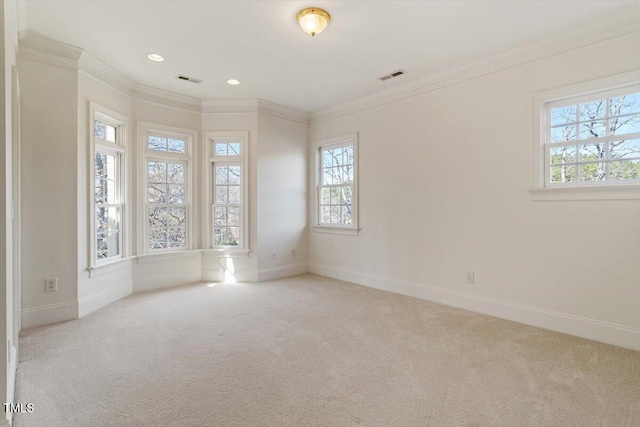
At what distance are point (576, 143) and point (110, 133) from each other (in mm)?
5266

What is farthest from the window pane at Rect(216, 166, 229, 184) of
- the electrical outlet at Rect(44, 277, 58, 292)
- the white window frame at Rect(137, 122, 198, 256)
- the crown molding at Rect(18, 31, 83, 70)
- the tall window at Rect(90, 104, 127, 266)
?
the electrical outlet at Rect(44, 277, 58, 292)

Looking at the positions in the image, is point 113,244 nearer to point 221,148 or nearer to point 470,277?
point 221,148

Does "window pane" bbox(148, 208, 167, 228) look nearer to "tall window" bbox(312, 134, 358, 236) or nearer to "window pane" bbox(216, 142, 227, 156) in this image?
"window pane" bbox(216, 142, 227, 156)

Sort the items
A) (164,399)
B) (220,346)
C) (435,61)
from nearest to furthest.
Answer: (164,399), (220,346), (435,61)

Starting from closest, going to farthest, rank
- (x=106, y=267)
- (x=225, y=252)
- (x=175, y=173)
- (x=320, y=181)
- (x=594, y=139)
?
(x=594, y=139)
(x=106, y=267)
(x=175, y=173)
(x=225, y=252)
(x=320, y=181)

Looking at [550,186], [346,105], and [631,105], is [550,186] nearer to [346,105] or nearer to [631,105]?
[631,105]

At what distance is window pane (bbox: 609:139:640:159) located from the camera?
2.75 meters

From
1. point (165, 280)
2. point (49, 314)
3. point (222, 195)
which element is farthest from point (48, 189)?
point (222, 195)

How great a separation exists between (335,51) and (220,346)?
3.12 m

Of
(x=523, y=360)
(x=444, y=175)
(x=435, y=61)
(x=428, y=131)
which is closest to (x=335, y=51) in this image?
(x=435, y=61)

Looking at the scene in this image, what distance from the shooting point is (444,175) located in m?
3.90

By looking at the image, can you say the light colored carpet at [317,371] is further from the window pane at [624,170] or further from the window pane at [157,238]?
the window pane at [624,170]

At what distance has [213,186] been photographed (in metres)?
A: 5.04

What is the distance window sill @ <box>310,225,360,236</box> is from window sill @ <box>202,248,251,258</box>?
124cm
